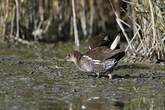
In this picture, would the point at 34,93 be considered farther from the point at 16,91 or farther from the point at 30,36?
the point at 30,36

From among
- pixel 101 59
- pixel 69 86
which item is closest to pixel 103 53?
pixel 101 59

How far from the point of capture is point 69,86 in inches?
332

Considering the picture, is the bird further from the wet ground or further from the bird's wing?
the wet ground

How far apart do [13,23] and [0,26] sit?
11.1 inches

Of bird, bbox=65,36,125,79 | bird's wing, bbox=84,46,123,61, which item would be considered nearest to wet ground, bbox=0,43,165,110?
bird, bbox=65,36,125,79

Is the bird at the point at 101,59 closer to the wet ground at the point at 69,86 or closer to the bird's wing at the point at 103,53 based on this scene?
the bird's wing at the point at 103,53

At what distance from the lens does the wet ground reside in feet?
23.7

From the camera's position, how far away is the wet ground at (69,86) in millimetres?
7215

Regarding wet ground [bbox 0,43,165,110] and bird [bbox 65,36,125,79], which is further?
bird [bbox 65,36,125,79]

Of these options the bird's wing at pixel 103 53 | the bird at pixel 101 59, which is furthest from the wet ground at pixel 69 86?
the bird's wing at pixel 103 53

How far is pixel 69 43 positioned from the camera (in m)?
12.9

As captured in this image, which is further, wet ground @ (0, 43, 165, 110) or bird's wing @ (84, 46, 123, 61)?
bird's wing @ (84, 46, 123, 61)

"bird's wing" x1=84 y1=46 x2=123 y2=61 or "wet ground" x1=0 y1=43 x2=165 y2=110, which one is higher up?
"bird's wing" x1=84 y1=46 x2=123 y2=61

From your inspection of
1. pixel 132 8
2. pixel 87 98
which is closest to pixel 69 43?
pixel 132 8
